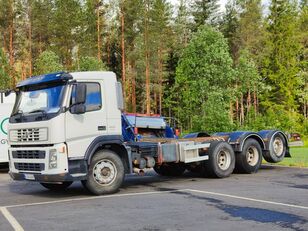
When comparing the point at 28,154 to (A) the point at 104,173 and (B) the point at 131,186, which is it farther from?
(B) the point at 131,186

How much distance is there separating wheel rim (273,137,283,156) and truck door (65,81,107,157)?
6.60 metres

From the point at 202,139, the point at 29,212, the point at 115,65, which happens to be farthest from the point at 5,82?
the point at 29,212

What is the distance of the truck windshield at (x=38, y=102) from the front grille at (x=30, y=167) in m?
1.01

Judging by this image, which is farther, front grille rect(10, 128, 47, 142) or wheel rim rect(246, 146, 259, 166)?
wheel rim rect(246, 146, 259, 166)

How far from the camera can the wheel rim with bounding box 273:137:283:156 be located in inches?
606

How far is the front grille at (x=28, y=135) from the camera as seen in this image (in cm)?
1038

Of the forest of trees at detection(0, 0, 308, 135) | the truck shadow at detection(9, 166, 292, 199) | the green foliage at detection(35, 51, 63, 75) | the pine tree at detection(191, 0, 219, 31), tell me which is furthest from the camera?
the pine tree at detection(191, 0, 219, 31)

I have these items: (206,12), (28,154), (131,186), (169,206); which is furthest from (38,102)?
(206,12)

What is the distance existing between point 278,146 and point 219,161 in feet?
8.71

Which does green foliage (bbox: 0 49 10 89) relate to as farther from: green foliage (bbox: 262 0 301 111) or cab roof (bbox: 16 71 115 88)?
green foliage (bbox: 262 0 301 111)

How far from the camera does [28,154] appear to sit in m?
10.8

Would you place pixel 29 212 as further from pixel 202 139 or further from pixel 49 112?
pixel 202 139

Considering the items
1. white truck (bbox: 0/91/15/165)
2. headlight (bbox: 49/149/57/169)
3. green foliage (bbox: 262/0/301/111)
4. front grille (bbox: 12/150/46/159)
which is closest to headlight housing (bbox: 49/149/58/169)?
headlight (bbox: 49/149/57/169)

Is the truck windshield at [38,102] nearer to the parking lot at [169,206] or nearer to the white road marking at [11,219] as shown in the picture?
the parking lot at [169,206]
